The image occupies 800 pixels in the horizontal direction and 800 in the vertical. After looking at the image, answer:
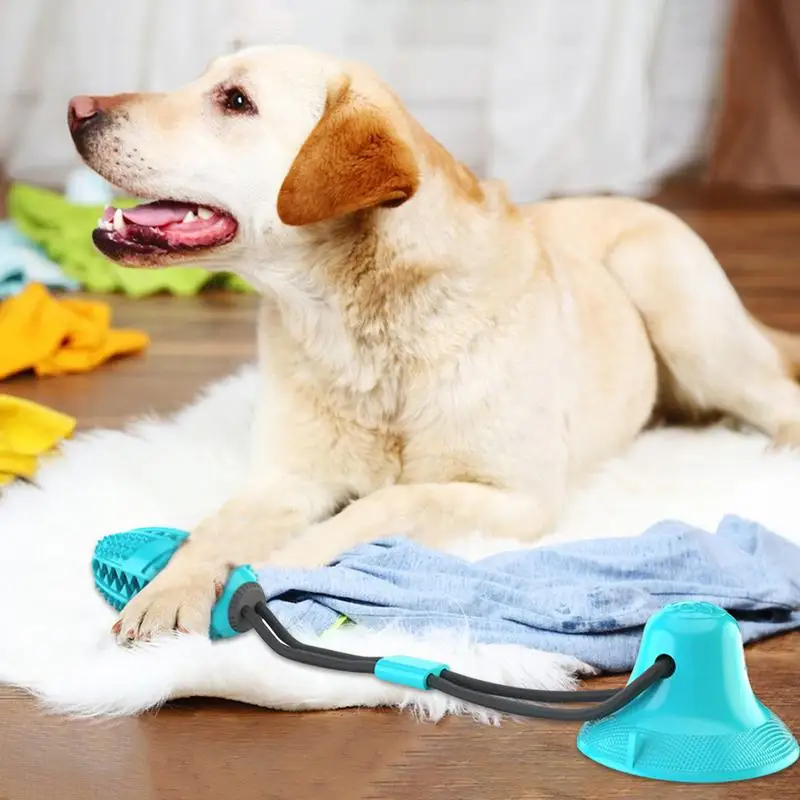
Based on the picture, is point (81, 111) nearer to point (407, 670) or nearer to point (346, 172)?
point (346, 172)

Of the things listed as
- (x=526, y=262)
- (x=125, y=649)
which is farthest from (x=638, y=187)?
(x=125, y=649)

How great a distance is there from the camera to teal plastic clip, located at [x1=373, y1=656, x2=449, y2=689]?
1589mm

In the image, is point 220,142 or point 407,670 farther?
point 220,142

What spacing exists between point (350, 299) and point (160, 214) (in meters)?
0.35

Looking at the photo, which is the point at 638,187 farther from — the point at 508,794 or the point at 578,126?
the point at 508,794

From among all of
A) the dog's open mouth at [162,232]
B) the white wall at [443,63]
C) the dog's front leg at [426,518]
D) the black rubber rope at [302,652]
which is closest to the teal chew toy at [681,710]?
the black rubber rope at [302,652]

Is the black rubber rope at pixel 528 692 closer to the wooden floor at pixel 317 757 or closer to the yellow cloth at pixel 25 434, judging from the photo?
the wooden floor at pixel 317 757

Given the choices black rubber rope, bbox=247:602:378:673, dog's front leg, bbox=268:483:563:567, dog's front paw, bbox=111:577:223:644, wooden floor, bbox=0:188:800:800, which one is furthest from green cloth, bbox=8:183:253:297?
wooden floor, bbox=0:188:800:800

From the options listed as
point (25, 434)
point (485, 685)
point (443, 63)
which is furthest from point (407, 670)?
point (443, 63)

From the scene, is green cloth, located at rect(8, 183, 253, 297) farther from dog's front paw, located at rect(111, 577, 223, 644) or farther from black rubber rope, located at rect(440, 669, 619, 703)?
black rubber rope, located at rect(440, 669, 619, 703)

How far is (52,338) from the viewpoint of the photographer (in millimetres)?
3441

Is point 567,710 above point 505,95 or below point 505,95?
above

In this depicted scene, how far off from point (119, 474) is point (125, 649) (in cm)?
81

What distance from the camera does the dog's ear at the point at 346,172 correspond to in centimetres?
196
